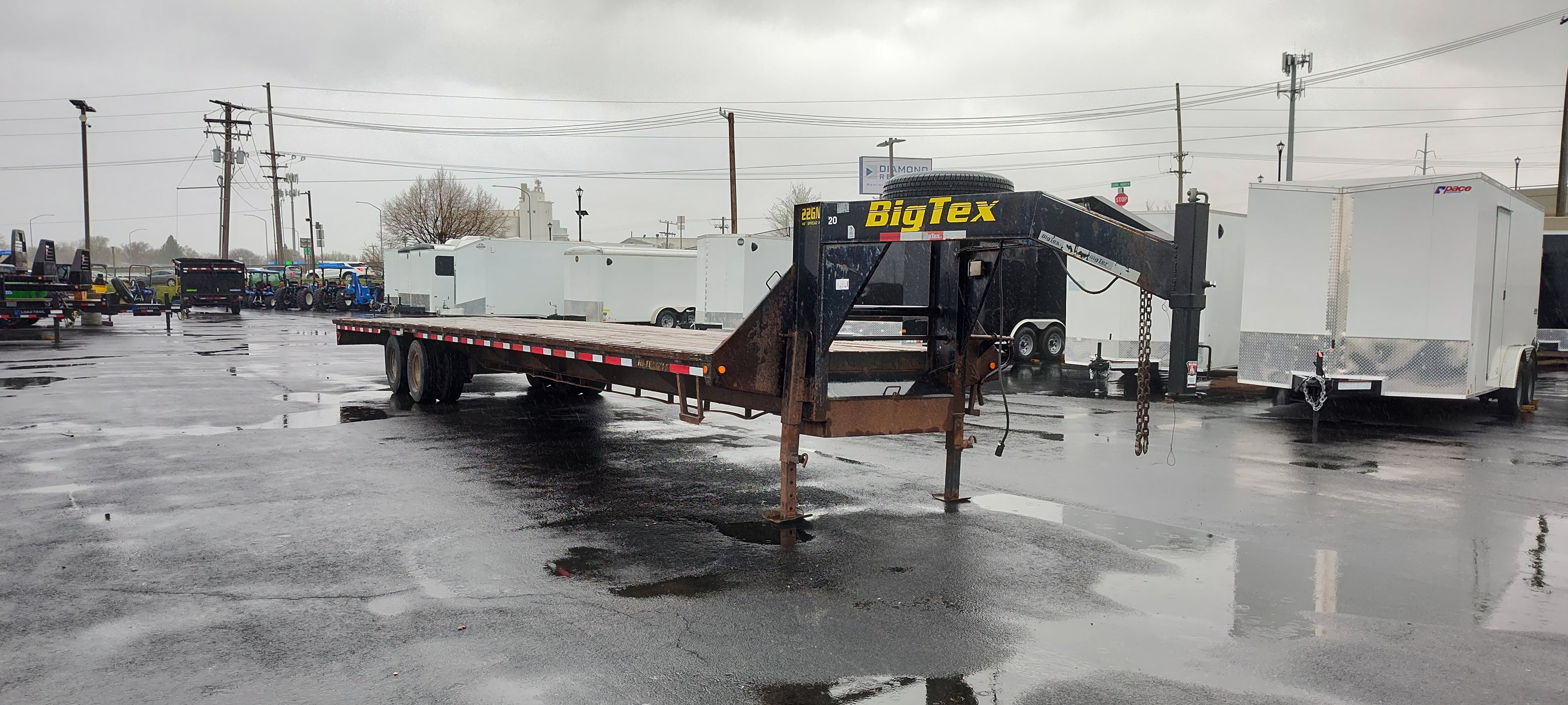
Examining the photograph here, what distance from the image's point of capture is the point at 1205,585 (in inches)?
233

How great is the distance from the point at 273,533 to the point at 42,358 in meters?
19.8

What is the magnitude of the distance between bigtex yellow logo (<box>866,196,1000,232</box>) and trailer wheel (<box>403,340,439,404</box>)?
9294 millimetres

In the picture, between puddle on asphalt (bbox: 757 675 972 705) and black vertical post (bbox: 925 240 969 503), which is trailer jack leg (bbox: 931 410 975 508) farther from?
puddle on asphalt (bbox: 757 675 972 705)

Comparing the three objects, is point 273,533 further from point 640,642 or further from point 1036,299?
point 1036,299

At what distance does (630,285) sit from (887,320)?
2448 cm

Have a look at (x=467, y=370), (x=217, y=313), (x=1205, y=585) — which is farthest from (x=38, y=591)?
(x=217, y=313)

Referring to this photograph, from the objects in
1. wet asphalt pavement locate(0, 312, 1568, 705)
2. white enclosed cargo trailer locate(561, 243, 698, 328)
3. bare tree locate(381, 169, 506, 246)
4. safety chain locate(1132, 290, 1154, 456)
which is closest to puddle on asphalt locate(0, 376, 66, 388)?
wet asphalt pavement locate(0, 312, 1568, 705)

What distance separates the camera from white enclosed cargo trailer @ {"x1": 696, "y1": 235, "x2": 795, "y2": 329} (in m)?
26.9

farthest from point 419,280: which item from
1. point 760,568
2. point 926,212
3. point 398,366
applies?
point 926,212

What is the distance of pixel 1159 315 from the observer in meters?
18.0

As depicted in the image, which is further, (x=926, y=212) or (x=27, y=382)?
(x=27, y=382)

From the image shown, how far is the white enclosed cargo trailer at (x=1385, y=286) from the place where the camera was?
11992 mm

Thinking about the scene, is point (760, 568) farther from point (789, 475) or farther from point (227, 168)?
point (227, 168)

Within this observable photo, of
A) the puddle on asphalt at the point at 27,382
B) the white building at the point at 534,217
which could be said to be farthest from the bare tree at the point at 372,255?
the puddle on asphalt at the point at 27,382
